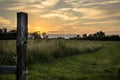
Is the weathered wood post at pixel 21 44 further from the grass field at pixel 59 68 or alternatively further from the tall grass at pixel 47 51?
the tall grass at pixel 47 51

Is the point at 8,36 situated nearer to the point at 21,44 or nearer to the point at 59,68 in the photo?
the point at 21,44

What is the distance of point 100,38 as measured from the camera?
4432 inches

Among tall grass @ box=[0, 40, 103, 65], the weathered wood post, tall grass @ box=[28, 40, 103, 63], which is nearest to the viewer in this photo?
the weathered wood post

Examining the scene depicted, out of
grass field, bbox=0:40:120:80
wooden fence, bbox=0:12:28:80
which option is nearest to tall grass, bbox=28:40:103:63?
grass field, bbox=0:40:120:80

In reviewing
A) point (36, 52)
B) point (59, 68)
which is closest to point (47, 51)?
point (36, 52)

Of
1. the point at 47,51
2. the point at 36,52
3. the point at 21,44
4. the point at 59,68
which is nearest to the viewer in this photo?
the point at 21,44

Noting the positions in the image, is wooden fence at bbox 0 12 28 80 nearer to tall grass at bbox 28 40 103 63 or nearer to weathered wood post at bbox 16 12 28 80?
weathered wood post at bbox 16 12 28 80

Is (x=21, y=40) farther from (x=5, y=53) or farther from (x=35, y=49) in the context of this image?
(x=35, y=49)

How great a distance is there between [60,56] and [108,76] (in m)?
6.81

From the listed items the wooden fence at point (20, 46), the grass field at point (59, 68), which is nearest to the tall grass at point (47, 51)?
the grass field at point (59, 68)

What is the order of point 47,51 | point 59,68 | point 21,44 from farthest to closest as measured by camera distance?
point 47,51 < point 59,68 < point 21,44

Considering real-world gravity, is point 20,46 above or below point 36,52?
above

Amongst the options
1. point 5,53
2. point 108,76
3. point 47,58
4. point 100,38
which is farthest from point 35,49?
point 100,38

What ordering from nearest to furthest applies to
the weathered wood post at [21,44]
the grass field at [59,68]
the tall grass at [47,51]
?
the weathered wood post at [21,44]
the grass field at [59,68]
the tall grass at [47,51]
